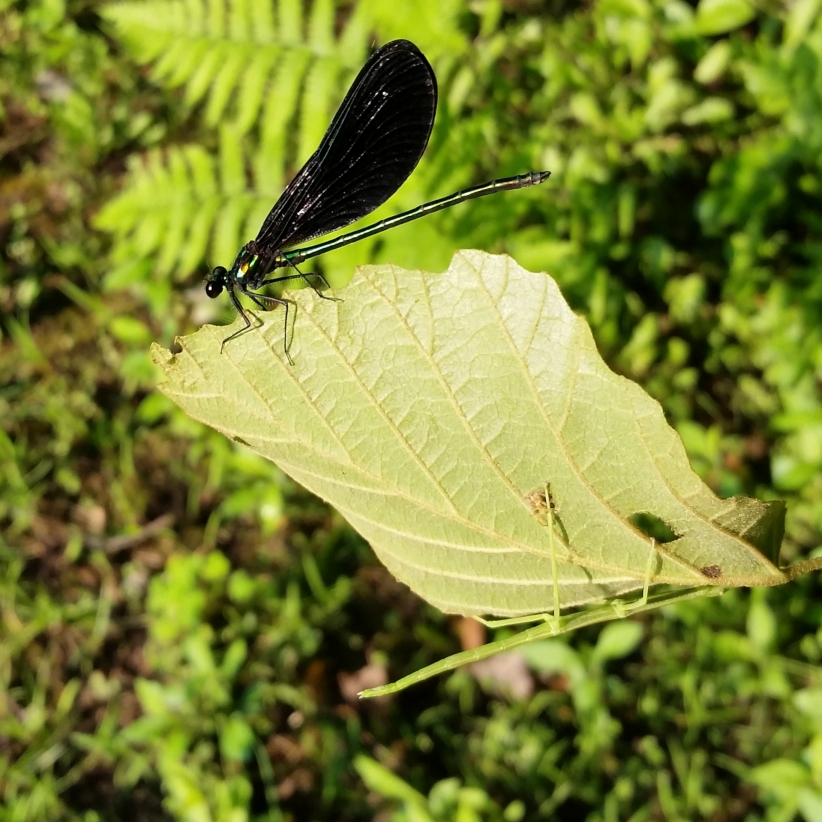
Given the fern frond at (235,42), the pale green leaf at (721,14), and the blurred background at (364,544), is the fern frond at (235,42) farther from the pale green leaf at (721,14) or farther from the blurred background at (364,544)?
the pale green leaf at (721,14)

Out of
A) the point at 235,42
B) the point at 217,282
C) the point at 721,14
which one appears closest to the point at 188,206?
the point at 235,42

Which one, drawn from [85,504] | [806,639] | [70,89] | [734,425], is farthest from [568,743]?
[70,89]

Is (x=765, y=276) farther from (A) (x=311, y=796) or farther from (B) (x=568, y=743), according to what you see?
(A) (x=311, y=796)

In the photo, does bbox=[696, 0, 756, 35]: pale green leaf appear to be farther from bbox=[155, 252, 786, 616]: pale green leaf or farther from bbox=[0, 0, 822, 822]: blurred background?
bbox=[155, 252, 786, 616]: pale green leaf

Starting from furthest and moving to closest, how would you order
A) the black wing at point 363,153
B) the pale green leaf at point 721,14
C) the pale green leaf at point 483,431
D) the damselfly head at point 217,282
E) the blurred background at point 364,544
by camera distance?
1. the pale green leaf at point 721,14
2. the blurred background at point 364,544
3. the damselfly head at point 217,282
4. the black wing at point 363,153
5. the pale green leaf at point 483,431

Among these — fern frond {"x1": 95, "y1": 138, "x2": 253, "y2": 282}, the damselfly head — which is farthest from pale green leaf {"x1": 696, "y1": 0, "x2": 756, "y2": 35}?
the damselfly head

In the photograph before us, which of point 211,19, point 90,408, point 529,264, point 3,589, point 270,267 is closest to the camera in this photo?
point 270,267

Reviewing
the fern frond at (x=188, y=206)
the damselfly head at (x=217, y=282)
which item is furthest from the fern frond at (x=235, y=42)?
the damselfly head at (x=217, y=282)
